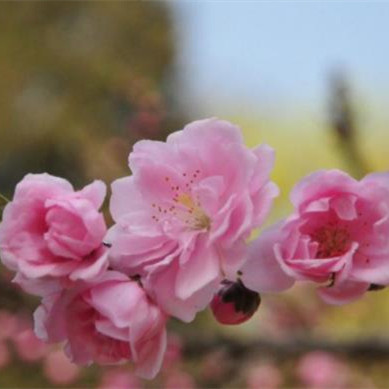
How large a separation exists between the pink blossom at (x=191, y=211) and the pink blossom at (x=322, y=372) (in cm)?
156

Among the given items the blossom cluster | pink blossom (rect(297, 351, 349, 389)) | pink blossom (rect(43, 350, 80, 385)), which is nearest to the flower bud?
the blossom cluster

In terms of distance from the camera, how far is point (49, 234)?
565 mm

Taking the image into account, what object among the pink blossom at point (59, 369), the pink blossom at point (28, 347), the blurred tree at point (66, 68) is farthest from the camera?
the blurred tree at point (66, 68)

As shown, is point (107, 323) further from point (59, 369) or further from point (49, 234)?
point (59, 369)

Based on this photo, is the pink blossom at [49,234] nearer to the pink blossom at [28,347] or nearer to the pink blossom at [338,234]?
the pink blossom at [338,234]

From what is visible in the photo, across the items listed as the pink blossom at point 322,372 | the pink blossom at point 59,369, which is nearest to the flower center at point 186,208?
the pink blossom at point 322,372

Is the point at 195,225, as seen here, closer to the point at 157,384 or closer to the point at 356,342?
the point at 356,342

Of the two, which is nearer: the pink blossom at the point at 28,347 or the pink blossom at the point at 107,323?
the pink blossom at the point at 107,323

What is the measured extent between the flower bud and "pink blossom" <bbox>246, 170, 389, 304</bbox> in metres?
0.05

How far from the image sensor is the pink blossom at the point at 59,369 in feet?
7.48

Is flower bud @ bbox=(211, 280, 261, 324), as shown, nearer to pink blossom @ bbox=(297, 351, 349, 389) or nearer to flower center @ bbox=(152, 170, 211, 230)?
flower center @ bbox=(152, 170, 211, 230)

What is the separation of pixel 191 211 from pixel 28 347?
1.65m

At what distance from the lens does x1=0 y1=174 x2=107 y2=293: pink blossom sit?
56 centimetres

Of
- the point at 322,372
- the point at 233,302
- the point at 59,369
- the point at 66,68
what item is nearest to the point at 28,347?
the point at 59,369
